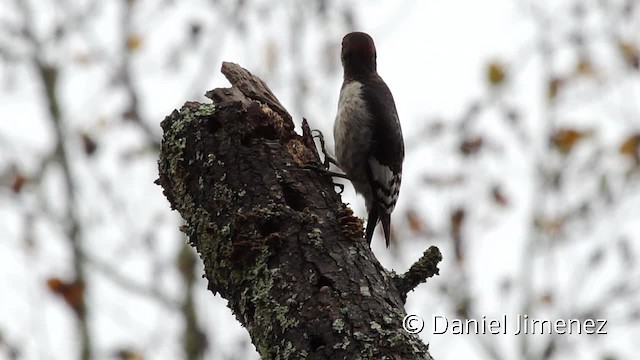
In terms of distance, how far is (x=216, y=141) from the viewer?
329 centimetres

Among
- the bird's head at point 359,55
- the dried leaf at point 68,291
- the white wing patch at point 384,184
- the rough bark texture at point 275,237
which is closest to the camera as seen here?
the rough bark texture at point 275,237

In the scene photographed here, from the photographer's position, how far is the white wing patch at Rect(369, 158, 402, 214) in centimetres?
498

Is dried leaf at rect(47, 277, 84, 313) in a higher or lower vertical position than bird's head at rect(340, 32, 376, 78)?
higher

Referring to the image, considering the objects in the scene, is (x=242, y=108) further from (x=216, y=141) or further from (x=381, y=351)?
(x=381, y=351)

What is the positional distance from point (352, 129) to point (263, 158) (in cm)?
184

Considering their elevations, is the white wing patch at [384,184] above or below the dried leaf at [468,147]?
below

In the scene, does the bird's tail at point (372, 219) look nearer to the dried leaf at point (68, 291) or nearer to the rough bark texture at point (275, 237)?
the rough bark texture at point (275, 237)

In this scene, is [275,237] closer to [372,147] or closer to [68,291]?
[372,147]

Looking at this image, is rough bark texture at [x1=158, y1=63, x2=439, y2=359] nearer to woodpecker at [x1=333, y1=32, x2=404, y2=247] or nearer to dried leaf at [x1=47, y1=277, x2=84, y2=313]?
woodpecker at [x1=333, y1=32, x2=404, y2=247]

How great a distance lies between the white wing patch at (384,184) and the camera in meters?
4.98

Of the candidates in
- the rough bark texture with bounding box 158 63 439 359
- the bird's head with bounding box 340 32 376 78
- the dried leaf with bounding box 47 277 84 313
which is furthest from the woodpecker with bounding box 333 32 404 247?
the dried leaf with bounding box 47 277 84 313

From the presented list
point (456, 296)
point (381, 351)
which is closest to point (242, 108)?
point (381, 351)

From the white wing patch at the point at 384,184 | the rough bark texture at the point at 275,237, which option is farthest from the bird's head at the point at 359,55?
the rough bark texture at the point at 275,237

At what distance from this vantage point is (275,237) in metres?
2.97
